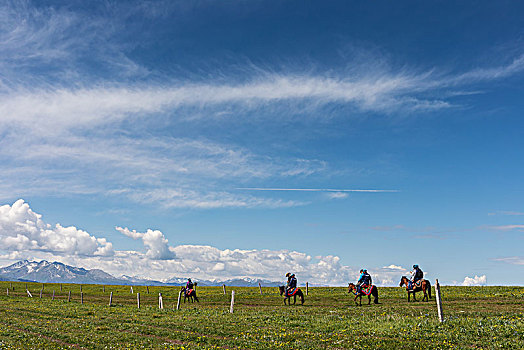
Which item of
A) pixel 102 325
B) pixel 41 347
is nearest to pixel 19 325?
pixel 102 325

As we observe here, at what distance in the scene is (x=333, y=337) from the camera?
21.4m

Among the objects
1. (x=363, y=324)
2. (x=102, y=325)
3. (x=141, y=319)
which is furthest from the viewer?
(x=141, y=319)

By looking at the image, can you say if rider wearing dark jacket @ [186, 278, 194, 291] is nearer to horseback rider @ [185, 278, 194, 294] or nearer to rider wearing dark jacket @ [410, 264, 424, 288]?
horseback rider @ [185, 278, 194, 294]

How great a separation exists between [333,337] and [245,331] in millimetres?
5880

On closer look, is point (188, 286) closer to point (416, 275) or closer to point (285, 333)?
point (416, 275)

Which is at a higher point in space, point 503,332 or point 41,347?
point 503,332

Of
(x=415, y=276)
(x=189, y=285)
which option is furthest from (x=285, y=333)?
Result: (x=189, y=285)

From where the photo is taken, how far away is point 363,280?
138 ft

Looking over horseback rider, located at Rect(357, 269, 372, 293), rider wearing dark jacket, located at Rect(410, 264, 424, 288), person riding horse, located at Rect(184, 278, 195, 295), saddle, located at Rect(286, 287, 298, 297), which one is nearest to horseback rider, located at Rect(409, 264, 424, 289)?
rider wearing dark jacket, located at Rect(410, 264, 424, 288)

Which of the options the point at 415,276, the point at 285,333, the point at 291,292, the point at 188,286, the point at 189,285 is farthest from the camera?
the point at 188,286

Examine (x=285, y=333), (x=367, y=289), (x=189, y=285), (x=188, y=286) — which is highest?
(x=367, y=289)

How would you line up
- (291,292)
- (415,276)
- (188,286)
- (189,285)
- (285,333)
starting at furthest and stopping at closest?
(188,286), (189,285), (291,292), (415,276), (285,333)

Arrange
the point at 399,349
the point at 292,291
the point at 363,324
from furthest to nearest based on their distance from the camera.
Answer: the point at 292,291 → the point at 363,324 → the point at 399,349

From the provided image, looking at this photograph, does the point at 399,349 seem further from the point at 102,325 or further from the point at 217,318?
the point at 102,325
